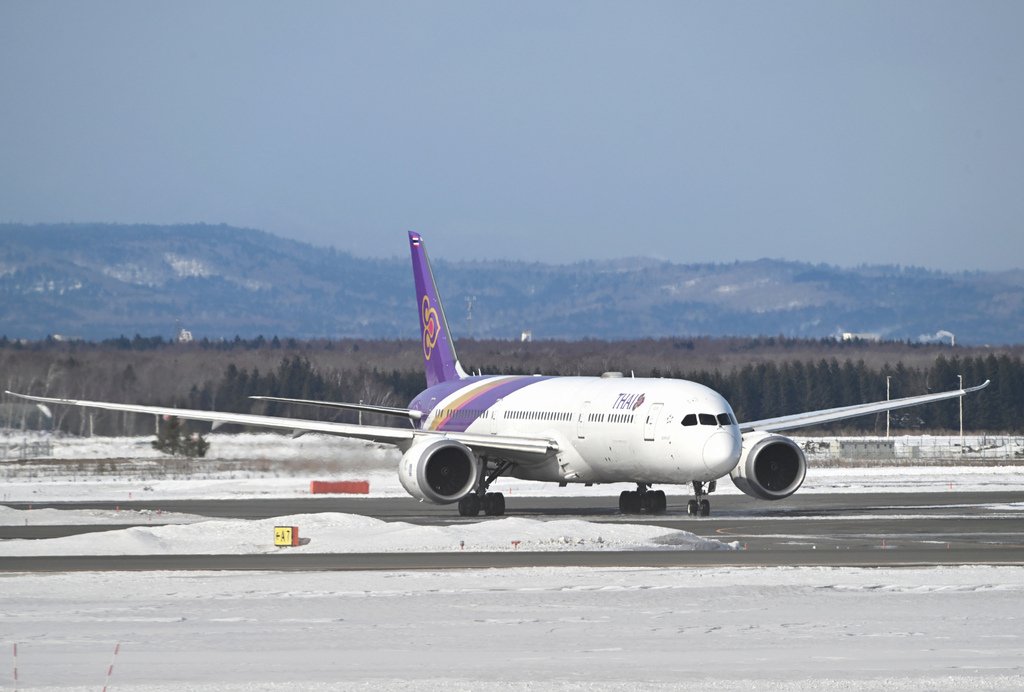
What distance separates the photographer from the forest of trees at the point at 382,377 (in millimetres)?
100375

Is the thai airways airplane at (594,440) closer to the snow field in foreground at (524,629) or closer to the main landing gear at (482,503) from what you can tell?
the main landing gear at (482,503)

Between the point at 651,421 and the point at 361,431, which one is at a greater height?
the point at 651,421

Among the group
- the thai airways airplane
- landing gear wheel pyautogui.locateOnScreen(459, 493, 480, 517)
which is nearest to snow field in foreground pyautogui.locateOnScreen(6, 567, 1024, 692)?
the thai airways airplane

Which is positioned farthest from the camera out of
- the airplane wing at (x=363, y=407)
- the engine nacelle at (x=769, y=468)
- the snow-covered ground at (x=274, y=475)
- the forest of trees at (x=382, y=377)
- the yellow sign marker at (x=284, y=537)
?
the forest of trees at (x=382, y=377)

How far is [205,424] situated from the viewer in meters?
85.9

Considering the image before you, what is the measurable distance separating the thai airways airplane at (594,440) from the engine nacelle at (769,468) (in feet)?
0.09

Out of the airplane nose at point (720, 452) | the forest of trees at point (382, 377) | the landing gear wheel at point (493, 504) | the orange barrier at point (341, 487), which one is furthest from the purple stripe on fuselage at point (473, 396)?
the forest of trees at point (382, 377)

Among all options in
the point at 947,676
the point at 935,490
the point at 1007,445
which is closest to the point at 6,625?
the point at 947,676

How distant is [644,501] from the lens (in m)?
45.6

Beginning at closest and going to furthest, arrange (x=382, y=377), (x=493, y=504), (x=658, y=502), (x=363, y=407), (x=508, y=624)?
(x=508, y=624), (x=658, y=502), (x=493, y=504), (x=363, y=407), (x=382, y=377)

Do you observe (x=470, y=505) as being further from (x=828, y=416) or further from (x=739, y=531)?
(x=739, y=531)

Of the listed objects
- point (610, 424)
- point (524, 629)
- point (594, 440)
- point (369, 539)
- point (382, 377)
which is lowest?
point (524, 629)

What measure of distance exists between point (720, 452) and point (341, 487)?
884 inches

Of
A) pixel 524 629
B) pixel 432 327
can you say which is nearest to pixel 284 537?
pixel 524 629
